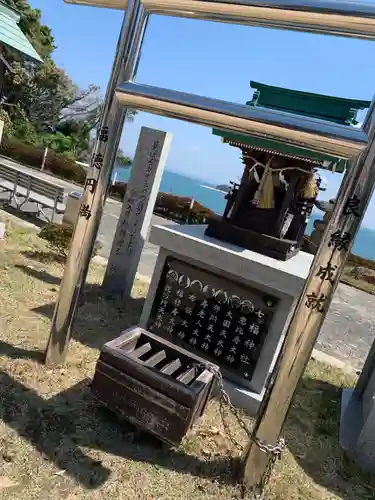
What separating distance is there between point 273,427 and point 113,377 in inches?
51.5

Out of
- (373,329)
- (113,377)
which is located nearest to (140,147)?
(113,377)

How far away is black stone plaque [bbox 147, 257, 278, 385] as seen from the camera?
4328 millimetres

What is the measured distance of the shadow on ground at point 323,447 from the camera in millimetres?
3398

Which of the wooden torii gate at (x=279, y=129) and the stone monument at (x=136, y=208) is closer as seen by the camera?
the wooden torii gate at (x=279, y=129)

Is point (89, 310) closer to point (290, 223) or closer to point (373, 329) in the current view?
point (290, 223)

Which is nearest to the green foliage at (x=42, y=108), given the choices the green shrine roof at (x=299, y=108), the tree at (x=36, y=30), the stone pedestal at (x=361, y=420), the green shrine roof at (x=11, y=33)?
the tree at (x=36, y=30)

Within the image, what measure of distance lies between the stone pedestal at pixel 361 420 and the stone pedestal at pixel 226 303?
3.22 ft

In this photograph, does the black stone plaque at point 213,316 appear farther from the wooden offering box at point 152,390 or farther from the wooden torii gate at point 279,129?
the wooden torii gate at point 279,129

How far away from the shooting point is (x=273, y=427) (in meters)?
2.97

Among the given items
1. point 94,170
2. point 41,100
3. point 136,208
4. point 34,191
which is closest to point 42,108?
point 41,100

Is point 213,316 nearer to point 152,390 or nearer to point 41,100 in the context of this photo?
point 152,390

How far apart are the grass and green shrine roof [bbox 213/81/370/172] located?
115 inches

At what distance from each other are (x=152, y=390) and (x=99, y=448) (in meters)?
0.58

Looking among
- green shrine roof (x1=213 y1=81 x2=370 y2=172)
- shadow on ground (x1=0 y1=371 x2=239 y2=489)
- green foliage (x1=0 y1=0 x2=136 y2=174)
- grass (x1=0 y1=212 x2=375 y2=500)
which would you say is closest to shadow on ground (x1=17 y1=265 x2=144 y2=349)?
grass (x1=0 y1=212 x2=375 y2=500)
